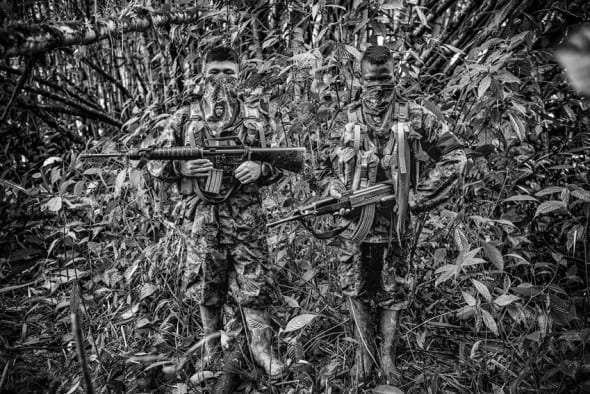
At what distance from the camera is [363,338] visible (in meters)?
2.71

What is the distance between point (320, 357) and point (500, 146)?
6.69 feet

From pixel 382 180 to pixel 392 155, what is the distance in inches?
6.5

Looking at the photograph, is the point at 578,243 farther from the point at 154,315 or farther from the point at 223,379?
the point at 154,315

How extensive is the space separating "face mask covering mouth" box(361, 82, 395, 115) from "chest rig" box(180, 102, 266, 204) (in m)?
0.64

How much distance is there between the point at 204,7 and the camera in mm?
3910

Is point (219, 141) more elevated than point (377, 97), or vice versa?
point (377, 97)

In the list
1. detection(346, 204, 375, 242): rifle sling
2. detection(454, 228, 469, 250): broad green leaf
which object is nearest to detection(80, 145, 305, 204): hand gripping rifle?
detection(346, 204, 375, 242): rifle sling

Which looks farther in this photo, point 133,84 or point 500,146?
point 133,84

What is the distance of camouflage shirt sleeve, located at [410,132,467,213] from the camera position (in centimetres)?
262

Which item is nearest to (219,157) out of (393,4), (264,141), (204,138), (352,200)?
(204,138)

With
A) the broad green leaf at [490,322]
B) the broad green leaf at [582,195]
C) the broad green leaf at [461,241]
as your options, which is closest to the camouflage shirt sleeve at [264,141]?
the broad green leaf at [461,241]

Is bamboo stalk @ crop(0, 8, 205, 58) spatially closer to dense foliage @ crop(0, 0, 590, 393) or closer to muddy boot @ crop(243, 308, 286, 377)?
dense foliage @ crop(0, 0, 590, 393)

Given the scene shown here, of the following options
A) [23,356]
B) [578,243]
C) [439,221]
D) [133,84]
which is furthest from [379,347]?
[133,84]

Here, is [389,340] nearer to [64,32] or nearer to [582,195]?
[582,195]
